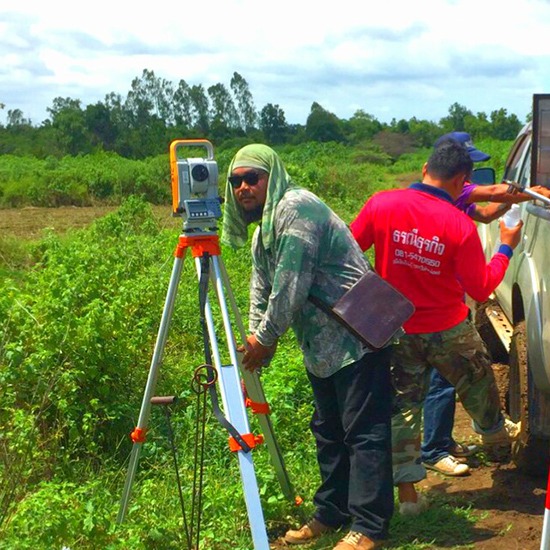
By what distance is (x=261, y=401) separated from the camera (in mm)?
4305

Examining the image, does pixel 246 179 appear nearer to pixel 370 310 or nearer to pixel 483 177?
pixel 370 310

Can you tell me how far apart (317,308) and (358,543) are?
3.45ft

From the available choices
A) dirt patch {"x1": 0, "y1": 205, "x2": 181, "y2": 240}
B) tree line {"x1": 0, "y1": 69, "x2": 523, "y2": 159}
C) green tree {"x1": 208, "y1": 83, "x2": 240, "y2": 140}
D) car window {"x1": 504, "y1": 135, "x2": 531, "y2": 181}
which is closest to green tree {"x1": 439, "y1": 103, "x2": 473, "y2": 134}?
tree line {"x1": 0, "y1": 69, "x2": 523, "y2": 159}

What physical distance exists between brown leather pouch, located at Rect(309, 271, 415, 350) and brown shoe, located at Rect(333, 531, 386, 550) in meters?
0.84

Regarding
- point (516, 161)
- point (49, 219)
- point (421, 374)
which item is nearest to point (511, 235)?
point (421, 374)

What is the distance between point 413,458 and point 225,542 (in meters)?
1.02

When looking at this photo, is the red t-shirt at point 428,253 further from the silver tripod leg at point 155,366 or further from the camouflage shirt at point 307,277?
the silver tripod leg at point 155,366

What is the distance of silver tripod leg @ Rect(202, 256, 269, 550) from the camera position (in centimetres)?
332

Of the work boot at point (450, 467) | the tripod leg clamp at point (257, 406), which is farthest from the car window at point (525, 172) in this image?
the tripod leg clamp at point (257, 406)

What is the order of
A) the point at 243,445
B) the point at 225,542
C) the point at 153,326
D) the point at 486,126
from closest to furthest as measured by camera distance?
the point at 243,445
the point at 225,542
the point at 153,326
the point at 486,126

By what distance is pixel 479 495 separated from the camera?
4.93 m

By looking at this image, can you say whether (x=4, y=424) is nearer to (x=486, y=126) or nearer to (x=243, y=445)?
(x=243, y=445)

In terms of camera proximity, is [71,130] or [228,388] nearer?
[228,388]

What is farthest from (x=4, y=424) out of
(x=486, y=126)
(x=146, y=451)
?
(x=486, y=126)
